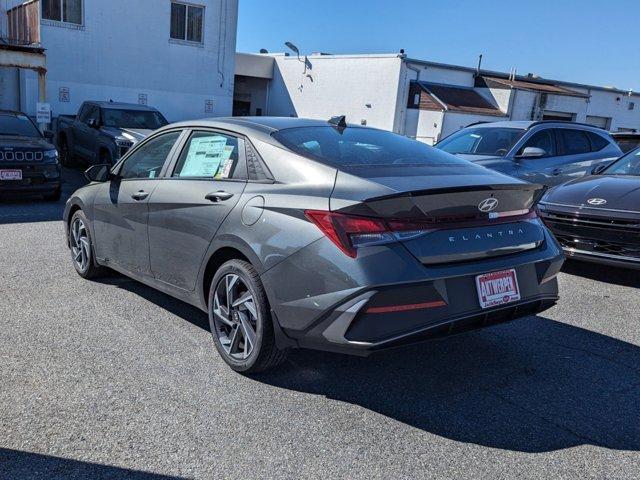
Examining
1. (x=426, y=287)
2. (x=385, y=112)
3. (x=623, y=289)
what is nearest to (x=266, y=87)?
→ (x=385, y=112)

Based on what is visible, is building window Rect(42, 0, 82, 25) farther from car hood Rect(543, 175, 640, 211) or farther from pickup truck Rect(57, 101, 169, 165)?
car hood Rect(543, 175, 640, 211)

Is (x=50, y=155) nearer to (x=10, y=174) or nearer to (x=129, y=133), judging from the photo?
(x=10, y=174)

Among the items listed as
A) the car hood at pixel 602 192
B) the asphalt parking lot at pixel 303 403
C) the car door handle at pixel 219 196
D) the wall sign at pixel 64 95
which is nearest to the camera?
the asphalt parking lot at pixel 303 403

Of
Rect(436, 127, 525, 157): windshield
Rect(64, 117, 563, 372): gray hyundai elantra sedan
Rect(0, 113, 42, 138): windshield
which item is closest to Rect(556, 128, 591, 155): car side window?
Rect(436, 127, 525, 157): windshield

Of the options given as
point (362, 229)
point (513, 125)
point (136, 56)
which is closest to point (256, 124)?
point (362, 229)

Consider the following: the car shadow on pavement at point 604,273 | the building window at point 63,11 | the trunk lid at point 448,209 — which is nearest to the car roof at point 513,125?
the car shadow on pavement at point 604,273

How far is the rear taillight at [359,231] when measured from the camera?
308 cm

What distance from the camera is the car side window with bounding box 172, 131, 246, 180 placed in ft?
13.1

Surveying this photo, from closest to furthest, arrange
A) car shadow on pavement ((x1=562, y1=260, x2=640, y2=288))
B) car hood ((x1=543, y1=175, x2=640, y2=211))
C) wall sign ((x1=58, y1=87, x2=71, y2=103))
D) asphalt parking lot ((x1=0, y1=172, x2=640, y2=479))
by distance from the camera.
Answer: asphalt parking lot ((x1=0, y1=172, x2=640, y2=479)) < car hood ((x1=543, y1=175, x2=640, y2=211)) < car shadow on pavement ((x1=562, y1=260, x2=640, y2=288)) < wall sign ((x1=58, y1=87, x2=71, y2=103))

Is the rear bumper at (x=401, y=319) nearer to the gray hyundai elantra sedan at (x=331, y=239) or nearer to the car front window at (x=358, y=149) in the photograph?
the gray hyundai elantra sedan at (x=331, y=239)

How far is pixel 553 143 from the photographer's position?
31.0 ft

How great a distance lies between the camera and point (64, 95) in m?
19.4

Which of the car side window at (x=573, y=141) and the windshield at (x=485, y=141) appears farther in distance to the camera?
the car side window at (x=573, y=141)

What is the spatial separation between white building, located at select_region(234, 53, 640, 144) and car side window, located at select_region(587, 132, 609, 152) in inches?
758
